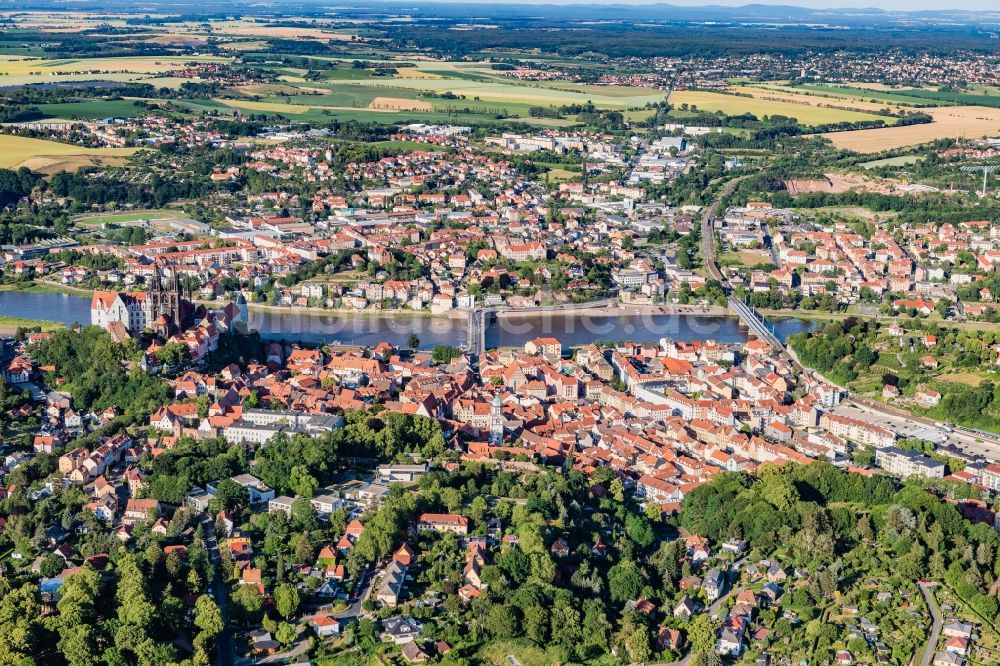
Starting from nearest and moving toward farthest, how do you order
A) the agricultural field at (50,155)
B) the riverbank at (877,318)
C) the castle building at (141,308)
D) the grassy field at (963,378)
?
1. the castle building at (141,308)
2. the grassy field at (963,378)
3. the riverbank at (877,318)
4. the agricultural field at (50,155)

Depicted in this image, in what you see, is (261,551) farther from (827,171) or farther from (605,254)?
(827,171)

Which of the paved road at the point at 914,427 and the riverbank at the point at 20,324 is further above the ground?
the riverbank at the point at 20,324

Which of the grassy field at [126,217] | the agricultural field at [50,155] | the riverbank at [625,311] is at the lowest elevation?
the riverbank at [625,311]

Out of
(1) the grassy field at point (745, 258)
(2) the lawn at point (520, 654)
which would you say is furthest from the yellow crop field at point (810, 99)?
(2) the lawn at point (520, 654)

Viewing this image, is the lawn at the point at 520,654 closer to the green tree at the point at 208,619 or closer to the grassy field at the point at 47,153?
the green tree at the point at 208,619

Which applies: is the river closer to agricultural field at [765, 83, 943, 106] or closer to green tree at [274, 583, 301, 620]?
green tree at [274, 583, 301, 620]

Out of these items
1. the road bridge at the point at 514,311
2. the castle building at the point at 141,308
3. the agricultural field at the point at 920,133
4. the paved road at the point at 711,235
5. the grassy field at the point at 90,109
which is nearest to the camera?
the castle building at the point at 141,308

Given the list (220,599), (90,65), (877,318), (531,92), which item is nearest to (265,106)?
(531,92)
